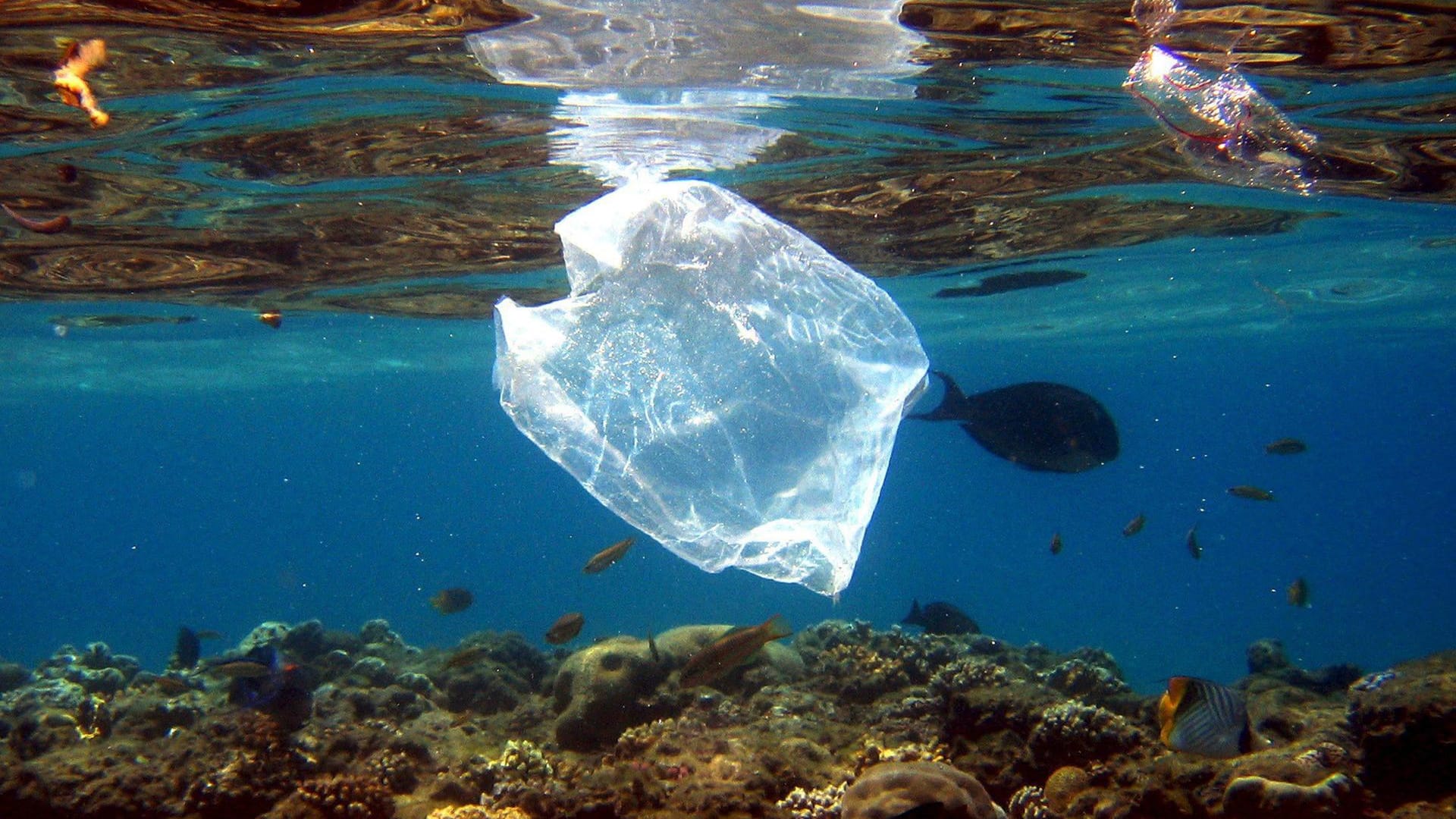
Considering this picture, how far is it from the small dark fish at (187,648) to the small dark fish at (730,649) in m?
10.1

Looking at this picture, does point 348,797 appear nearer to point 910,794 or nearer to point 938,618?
point 910,794

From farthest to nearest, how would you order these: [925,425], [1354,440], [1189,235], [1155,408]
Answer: [1354,440]
[925,425]
[1155,408]
[1189,235]

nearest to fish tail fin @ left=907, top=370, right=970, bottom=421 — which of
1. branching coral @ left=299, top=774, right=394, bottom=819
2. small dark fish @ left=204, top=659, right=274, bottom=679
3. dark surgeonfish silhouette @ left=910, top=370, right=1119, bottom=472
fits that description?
dark surgeonfish silhouette @ left=910, top=370, right=1119, bottom=472

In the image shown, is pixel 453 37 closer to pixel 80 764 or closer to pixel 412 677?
pixel 80 764

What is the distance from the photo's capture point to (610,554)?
370 inches

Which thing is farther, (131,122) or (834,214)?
(834,214)

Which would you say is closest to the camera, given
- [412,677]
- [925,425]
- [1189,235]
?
[412,677]

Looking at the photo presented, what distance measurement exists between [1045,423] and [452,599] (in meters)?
8.73

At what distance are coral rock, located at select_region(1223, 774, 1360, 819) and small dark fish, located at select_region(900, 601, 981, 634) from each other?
23.3ft

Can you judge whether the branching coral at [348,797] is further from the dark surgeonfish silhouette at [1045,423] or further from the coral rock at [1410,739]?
the coral rock at [1410,739]

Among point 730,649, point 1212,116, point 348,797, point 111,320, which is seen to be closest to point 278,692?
point 348,797

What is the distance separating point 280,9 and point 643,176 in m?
5.74

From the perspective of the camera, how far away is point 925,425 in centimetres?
7738

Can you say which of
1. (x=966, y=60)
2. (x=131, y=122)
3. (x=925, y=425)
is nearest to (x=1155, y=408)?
(x=925, y=425)
